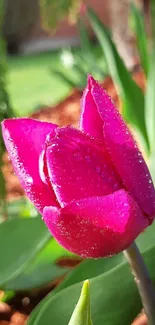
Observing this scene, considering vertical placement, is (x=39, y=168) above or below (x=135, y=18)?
below

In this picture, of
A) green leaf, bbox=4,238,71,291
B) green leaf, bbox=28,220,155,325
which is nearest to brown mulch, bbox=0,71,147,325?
green leaf, bbox=4,238,71,291

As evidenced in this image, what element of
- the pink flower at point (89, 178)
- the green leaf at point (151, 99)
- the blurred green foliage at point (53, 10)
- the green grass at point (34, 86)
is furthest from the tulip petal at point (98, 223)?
the green grass at point (34, 86)

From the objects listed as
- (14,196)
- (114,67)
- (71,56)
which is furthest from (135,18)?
(71,56)

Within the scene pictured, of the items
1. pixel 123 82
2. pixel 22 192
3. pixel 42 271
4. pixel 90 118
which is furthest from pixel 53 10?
pixel 90 118

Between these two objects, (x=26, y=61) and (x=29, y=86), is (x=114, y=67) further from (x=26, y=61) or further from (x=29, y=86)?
(x=26, y=61)

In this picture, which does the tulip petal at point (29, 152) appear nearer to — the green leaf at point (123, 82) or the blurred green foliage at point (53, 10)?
the green leaf at point (123, 82)

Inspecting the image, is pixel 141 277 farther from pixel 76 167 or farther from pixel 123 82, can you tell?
pixel 123 82
